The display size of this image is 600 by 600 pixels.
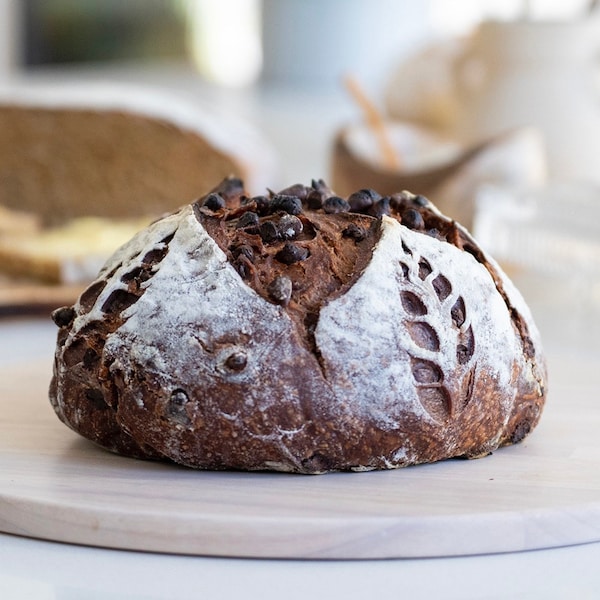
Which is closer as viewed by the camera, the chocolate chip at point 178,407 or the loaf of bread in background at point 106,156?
the chocolate chip at point 178,407

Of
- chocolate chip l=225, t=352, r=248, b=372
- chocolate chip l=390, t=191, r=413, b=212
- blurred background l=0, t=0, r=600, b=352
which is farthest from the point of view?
blurred background l=0, t=0, r=600, b=352

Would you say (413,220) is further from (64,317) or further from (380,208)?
(64,317)

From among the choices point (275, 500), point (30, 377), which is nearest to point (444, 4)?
point (30, 377)

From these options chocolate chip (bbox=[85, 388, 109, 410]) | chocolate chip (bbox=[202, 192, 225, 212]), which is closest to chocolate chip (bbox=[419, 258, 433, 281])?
chocolate chip (bbox=[202, 192, 225, 212])

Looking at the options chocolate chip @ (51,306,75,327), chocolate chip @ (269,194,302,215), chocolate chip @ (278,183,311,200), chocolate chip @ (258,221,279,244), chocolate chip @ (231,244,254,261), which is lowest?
chocolate chip @ (51,306,75,327)

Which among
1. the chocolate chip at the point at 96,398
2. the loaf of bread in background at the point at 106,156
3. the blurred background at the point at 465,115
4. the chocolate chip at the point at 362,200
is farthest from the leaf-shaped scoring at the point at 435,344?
the loaf of bread in background at the point at 106,156

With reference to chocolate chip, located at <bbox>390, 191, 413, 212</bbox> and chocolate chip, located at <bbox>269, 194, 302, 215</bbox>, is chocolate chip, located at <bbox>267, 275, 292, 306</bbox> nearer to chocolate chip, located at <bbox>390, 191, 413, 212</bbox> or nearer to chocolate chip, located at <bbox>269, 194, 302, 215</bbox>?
chocolate chip, located at <bbox>269, 194, 302, 215</bbox>

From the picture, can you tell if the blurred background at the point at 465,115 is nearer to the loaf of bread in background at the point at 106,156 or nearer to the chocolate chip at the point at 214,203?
the loaf of bread in background at the point at 106,156
